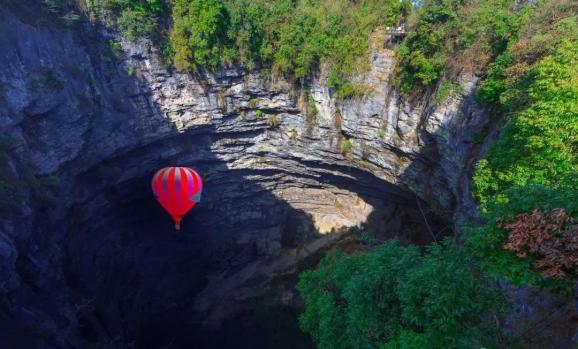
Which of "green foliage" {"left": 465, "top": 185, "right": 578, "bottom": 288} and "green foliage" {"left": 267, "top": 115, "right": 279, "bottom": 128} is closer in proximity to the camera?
"green foliage" {"left": 465, "top": 185, "right": 578, "bottom": 288}

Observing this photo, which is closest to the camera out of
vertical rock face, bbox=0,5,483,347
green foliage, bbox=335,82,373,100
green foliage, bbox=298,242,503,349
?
green foliage, bbox=298,242,503,349

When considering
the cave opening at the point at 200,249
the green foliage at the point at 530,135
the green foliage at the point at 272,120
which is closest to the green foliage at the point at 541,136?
the green foliage at the point at 530,135

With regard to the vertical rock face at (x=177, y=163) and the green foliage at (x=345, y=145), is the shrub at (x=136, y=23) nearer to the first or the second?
the vertical rock face at (x=177, y=163)

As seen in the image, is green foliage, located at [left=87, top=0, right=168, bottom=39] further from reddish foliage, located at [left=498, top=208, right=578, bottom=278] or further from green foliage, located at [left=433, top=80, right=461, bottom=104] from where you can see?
reddish foliage, located at [left=498, top=208, right=578, bottom=278]

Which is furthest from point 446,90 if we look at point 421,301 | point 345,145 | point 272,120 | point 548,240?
point 421,301

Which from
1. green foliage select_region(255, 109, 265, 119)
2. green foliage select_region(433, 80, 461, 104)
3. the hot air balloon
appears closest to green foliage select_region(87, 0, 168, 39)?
green foliage select_region(255, 109, 265, 119)

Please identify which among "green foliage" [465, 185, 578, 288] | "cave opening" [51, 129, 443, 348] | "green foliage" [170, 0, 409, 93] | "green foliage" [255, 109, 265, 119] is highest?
"green foliage" [170, 0, 409, 93]
